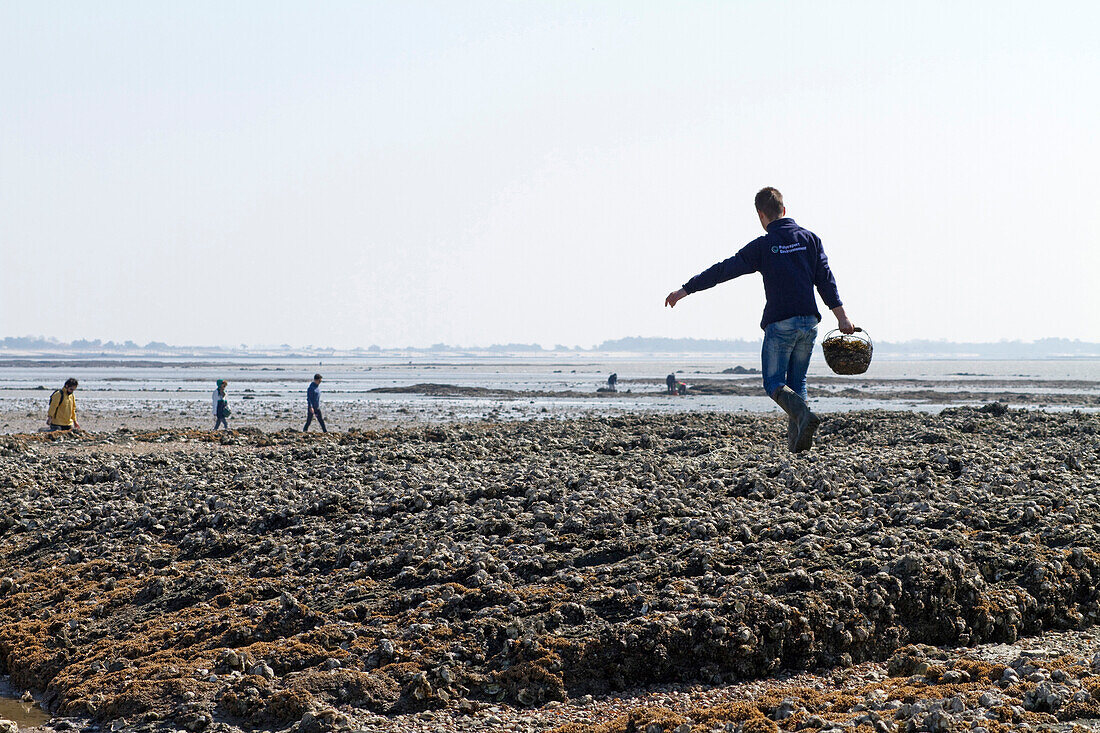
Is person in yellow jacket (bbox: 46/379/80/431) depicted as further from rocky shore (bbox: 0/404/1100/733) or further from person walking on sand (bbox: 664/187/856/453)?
person walking on sand (bbox: 664/187/856/453)

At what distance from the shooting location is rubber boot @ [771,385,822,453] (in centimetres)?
934

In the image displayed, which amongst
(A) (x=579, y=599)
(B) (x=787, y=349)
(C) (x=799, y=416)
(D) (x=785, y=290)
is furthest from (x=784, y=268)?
(A) (x=579, y=599)

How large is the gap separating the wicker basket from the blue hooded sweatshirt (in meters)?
1.11

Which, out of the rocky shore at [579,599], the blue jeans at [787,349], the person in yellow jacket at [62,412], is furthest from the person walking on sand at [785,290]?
the person in yellow jacket at [62,412]

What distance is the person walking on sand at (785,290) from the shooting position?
8984mm

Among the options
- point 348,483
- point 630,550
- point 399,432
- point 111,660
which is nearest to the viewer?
point 111,660

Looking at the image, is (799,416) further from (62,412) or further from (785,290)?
(62,412)

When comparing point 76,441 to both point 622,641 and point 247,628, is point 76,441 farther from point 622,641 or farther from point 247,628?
point 622,641

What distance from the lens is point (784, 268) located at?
29.5 feet

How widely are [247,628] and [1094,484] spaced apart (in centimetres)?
825

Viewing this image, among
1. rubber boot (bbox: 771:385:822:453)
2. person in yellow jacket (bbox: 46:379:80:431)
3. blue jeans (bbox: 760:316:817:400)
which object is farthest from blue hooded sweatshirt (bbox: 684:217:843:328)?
person in yellow jacket (bbox: 46:379:80:431)

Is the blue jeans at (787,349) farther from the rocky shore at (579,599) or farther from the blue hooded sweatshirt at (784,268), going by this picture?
the rocky shore at (579,599)

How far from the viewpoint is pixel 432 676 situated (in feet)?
21.0

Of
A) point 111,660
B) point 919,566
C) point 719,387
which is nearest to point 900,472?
point 919,566
